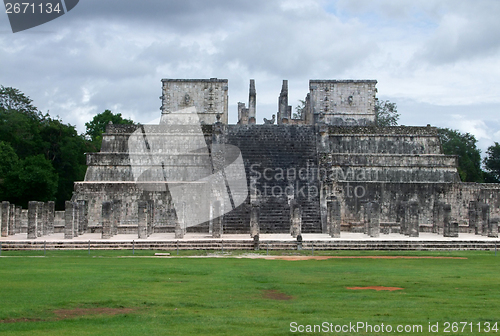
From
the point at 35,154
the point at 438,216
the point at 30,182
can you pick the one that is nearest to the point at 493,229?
the point at 438,216

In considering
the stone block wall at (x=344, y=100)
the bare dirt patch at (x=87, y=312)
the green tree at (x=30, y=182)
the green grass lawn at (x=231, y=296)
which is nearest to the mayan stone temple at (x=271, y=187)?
the stone block wall at (x=344, y=100)

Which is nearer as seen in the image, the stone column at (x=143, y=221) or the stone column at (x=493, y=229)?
the stone column at (x=143, y=221)

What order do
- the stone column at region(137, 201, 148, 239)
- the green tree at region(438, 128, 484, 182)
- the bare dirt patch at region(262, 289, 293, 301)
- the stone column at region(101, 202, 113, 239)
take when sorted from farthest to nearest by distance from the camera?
1. the green tree at region(438, 128, 484, 182)
2. the stone column at region(137, 201, 148, 239)
3. the stone column at region(101, 202, 113, 239)
4. the bare dirt patch at region(262, 289, 293, 301)

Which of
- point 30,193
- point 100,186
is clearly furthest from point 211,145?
point 30,193

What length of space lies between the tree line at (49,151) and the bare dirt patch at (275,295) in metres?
33.5

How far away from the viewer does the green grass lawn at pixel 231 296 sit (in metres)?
10.4

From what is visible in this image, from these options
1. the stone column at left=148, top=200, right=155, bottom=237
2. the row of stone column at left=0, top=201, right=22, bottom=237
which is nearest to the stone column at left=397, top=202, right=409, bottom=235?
the stone column at left=148, top=200, right=155, bottom=237

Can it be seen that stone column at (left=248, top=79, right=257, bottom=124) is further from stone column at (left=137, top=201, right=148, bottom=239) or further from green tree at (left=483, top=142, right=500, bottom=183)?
green tree at (left=483, top=142, right=500, bottom=183)

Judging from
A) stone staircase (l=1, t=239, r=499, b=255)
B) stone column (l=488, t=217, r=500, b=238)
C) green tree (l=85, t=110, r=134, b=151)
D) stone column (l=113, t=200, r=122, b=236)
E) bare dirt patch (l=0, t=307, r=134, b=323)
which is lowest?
bare dirt patch (l=0, t=307, r=134, b=323)

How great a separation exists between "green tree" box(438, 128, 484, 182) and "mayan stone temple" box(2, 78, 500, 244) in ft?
76.8

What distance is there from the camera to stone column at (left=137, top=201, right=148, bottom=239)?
1120 inches

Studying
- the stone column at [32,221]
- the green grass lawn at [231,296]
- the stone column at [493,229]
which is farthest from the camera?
the stone column at [493,229]

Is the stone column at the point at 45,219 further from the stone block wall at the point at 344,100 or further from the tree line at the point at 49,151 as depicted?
the stone block wall at the point at 344,100

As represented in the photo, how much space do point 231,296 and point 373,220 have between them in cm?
1713
